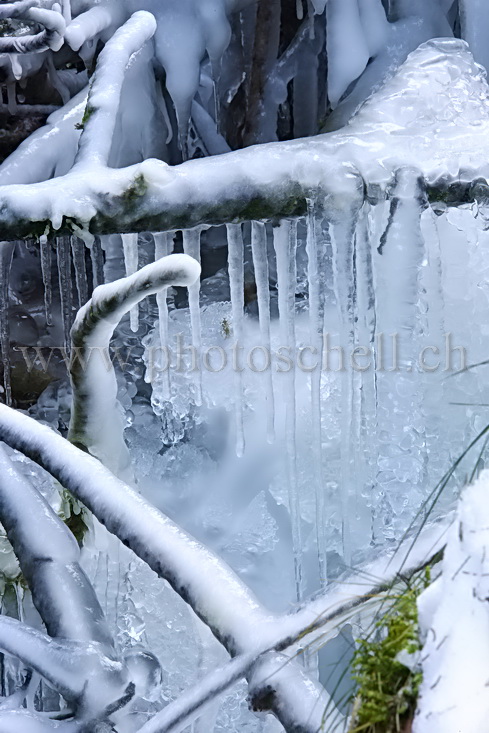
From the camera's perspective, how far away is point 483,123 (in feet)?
7.04

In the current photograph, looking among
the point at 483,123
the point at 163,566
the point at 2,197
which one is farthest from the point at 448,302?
the point at 163,566

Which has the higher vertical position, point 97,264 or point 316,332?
point 97,264

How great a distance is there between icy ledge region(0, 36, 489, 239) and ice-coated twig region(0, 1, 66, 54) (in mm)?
468

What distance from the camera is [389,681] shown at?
68cm

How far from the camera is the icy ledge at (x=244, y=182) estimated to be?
6.07 feet

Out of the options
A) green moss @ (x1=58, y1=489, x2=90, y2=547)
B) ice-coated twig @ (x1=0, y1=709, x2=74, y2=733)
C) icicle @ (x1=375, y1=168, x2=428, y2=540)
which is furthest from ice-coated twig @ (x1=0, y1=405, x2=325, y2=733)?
icicle @ (x1=375, y1=168, x2=428, y2=540)

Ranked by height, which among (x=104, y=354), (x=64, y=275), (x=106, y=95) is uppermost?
(x=106, y=95)

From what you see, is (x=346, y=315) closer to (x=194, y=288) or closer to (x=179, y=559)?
(x=194, y=288)

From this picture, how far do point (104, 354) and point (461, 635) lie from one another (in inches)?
47.3

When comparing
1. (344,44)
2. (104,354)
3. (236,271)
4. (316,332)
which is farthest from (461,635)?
(344,44)

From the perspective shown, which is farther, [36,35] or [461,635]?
[36,35]

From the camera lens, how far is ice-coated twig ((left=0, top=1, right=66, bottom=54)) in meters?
2.33

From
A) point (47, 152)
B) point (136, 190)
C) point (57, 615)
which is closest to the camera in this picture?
point (57, 615)

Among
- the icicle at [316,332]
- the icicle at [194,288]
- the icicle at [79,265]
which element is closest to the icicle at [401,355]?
the icicle at [316,332]
